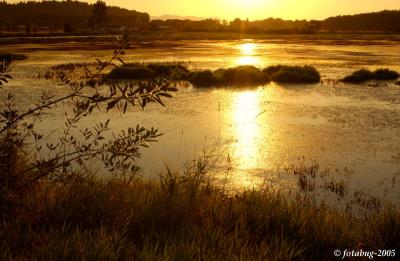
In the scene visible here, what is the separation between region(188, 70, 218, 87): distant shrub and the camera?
28605mm

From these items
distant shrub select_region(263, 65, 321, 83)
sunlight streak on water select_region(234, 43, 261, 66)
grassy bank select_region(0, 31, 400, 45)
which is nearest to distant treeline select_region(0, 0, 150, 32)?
grassy bank select_region(0, 31, 400, 45)

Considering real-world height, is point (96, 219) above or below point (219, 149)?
above

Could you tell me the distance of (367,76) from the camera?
103 ft

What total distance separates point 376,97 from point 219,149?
13514mm

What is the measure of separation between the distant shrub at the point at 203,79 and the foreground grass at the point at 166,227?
2191cm

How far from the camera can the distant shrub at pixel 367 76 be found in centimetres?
3088

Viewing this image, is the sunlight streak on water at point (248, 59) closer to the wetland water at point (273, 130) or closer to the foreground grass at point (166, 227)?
the wetland water at point (273, 130)

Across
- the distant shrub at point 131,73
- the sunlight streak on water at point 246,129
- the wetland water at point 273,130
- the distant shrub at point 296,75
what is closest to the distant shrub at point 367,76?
the distant shrub at point 296,75

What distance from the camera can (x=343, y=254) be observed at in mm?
5523

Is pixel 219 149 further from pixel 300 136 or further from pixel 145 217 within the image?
pixel 145 217

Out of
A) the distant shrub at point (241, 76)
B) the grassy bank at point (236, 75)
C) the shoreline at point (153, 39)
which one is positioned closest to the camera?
the grassy bank at point (236, 75)

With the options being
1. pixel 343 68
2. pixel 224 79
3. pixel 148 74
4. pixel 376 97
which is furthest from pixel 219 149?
pixel 343 68

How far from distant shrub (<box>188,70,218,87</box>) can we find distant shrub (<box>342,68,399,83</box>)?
8.37 metres

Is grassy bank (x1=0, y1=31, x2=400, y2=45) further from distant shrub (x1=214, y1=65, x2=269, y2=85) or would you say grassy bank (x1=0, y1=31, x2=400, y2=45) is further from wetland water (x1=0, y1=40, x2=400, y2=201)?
wetland water (x1=0, y1=40, x2=400, y2=201)
